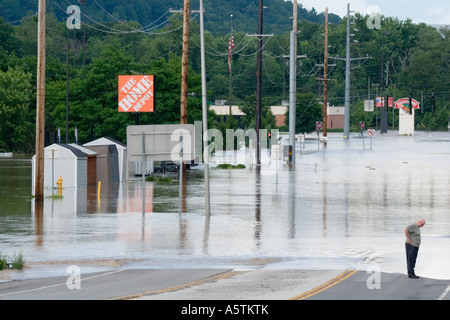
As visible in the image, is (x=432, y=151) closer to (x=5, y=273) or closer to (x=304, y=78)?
(x=5, y=273)

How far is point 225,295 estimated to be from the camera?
1672 cm

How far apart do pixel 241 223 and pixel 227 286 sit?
1239 centimetres

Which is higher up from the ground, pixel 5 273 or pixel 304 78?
pixel 304 78

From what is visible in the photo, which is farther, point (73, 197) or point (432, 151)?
point (432, 151)

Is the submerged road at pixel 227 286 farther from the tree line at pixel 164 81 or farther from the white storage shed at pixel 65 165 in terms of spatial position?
the tree line at pixel 164 81

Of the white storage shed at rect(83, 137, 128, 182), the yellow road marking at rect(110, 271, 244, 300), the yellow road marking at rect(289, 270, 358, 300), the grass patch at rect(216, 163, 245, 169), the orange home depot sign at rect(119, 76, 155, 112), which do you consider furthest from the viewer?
the orange home depot sign at rect(119, 76, 155, 112)

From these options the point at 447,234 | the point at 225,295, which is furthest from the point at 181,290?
the point at 447,234

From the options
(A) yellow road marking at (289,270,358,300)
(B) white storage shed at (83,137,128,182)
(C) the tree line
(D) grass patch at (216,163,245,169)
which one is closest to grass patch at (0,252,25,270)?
(A) yellow road marking at (289,270,358,300)

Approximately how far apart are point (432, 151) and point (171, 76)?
26.9 metres

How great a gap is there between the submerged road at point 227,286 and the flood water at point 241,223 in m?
1.14

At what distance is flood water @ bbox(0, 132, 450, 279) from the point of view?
22219mm

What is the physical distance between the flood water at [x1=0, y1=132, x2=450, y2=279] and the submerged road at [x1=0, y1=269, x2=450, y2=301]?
1.14 m

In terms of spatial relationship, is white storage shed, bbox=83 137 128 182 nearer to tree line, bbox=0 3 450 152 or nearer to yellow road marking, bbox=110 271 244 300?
tree line, bbox=0 3 450 152
